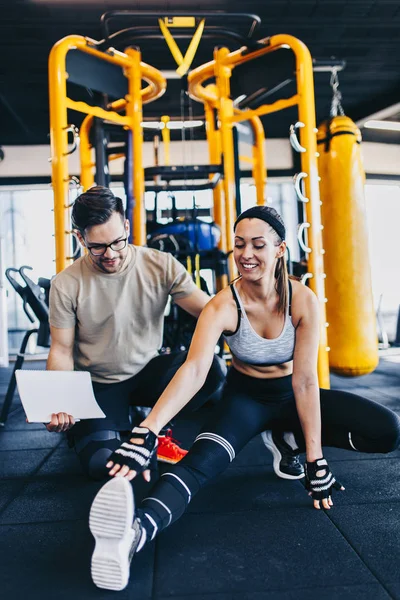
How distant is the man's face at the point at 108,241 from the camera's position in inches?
69.9

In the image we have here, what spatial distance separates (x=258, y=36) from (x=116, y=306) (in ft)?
13.0

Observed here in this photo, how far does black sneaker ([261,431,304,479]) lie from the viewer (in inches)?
76.1

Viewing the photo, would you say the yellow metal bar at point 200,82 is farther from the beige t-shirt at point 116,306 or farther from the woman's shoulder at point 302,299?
the woman's shoulder at point 302,299

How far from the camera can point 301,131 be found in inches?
119

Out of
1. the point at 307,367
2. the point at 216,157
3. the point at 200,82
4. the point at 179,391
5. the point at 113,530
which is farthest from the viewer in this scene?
the point at 216,157

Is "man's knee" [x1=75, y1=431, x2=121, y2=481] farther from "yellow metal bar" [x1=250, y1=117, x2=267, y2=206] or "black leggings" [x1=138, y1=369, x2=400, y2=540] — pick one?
"yellow metal bar" [x1=250, y1=117, x2=267, y2=206]

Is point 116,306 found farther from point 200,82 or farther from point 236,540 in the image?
point 200,82

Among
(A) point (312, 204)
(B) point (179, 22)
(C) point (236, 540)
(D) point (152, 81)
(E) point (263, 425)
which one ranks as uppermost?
(B) point (179, 22)

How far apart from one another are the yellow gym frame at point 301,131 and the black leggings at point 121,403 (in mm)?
1023

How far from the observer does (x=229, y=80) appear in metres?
3.79

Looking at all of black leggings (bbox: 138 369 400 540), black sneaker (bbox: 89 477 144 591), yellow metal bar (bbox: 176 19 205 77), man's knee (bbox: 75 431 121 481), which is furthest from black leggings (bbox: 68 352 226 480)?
yellow metal bar (bbox: 176 19 205 77)

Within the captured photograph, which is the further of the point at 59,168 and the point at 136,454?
the point at 59,168

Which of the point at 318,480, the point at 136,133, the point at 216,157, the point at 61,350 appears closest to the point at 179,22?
the point at 136,133

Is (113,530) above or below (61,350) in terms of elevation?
below
